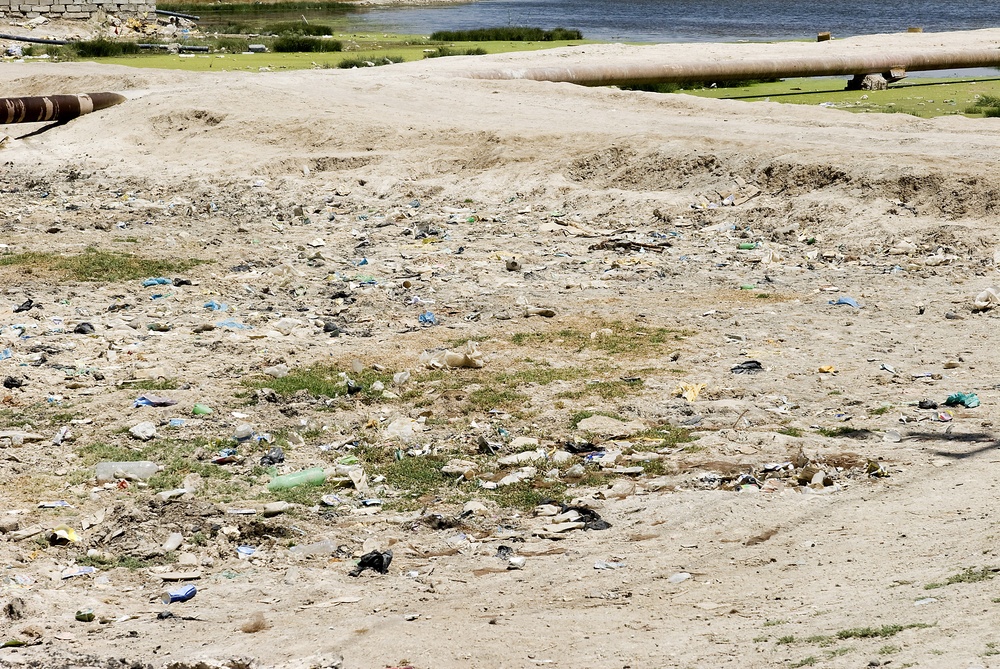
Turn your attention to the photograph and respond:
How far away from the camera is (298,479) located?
6.12 metres

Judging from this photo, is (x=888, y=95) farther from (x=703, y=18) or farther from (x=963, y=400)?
(x=703, y=18)

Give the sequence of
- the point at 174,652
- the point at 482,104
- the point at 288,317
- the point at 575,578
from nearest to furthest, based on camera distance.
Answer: the point at 174,652, the point at 575,578, the point at 288,317, the point at 482,104

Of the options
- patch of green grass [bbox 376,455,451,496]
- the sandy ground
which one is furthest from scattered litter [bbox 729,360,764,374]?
patch of green grass [bbox 376,455,451,496]

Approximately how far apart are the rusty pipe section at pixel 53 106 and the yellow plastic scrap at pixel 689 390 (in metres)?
12.4

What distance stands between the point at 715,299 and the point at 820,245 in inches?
74.3

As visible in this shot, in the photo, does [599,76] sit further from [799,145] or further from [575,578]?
[575,578]

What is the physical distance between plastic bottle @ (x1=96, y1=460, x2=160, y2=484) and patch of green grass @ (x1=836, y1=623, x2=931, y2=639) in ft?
12.3

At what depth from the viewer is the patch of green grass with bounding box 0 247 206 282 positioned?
10234 millimetres

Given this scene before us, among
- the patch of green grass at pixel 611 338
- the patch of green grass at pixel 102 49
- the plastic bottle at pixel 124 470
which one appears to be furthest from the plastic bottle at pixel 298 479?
the patch of green grass at pixel 102 49

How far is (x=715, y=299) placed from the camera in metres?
9.34

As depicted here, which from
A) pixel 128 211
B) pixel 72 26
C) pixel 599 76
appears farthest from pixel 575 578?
pixel 72 26

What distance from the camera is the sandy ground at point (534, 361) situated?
4.42 m

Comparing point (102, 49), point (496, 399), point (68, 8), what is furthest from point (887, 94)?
point (68, 8)

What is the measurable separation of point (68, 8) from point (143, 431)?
2714 centimetres
